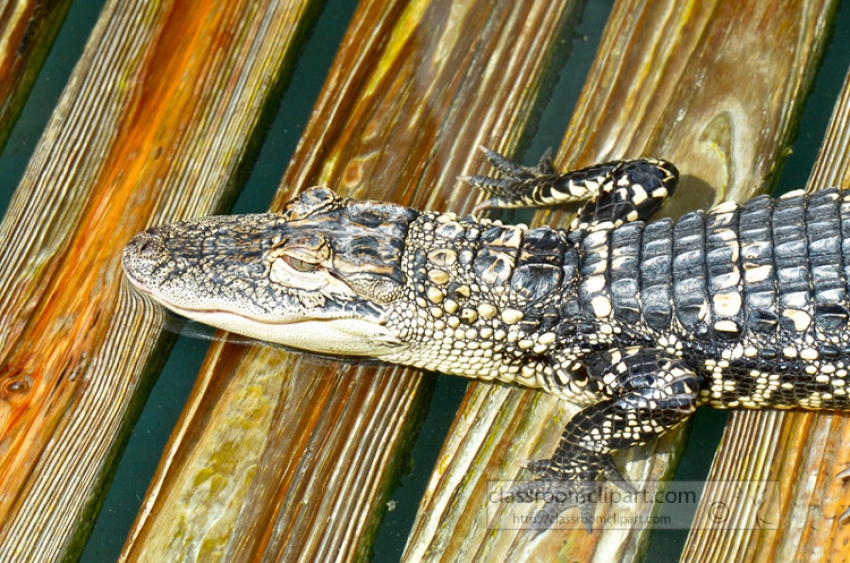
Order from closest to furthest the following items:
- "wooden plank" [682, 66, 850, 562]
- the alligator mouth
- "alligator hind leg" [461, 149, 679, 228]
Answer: "wooden plank" [682, 66, 850, 562] < the alligator mouth < "alligator hind leg" [461, 149, 679, 228]

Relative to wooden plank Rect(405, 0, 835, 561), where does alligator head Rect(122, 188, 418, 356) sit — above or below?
below

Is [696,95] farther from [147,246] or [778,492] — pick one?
[147,246]

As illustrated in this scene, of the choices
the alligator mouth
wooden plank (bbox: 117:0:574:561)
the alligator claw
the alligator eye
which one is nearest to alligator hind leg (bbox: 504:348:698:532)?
the alligator claw

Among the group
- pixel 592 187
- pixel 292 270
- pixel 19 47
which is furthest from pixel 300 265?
pixel 19 47

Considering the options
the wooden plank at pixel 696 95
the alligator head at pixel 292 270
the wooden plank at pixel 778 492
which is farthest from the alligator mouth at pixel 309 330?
the wooden plank at pixel 778 492

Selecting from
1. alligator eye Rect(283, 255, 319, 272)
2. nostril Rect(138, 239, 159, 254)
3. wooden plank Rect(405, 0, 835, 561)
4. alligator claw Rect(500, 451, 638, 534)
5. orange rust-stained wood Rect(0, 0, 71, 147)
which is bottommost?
alligator claw Rect(500, 451, 638, 534)

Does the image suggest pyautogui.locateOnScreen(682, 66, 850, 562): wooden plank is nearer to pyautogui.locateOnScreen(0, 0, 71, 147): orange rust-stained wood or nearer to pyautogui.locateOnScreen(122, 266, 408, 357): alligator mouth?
pyautogui.locateOnScreen(122, 266, 408, 357): alligator mouth

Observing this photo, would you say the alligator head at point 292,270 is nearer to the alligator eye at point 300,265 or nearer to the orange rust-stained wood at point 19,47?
the alligator eye at point 300,265

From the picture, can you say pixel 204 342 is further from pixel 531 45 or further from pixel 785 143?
pixel 785 143
